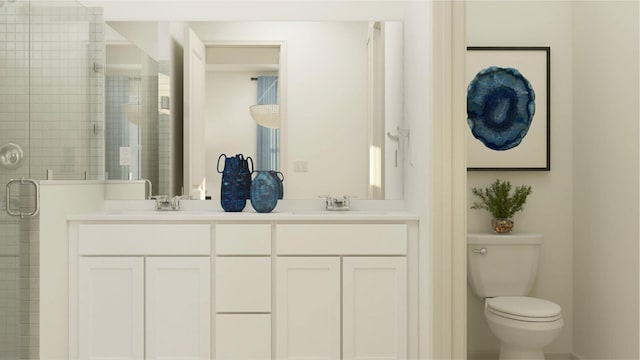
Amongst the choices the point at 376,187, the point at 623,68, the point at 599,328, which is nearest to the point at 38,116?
the point at 376,187

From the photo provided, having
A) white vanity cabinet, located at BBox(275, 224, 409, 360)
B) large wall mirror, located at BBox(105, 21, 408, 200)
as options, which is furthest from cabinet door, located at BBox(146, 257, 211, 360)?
large wall mirror, located at BBox(105, 21, 408, 200)

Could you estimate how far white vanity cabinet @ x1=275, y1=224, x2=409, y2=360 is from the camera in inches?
100

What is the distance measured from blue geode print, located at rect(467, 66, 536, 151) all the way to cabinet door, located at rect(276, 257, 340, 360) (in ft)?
3.41

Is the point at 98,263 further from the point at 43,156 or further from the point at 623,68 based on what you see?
the point at 623,68

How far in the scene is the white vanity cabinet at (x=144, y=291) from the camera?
2529mm

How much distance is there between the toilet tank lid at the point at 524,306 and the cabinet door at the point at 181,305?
137 cm

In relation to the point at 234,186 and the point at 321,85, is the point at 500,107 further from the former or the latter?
the point at 234,186

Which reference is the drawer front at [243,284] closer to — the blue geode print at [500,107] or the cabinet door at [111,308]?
the cabinet door at [111,308]

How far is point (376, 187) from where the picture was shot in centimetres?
299

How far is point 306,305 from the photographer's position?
2.56m

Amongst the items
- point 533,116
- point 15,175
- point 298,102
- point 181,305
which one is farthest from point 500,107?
point 15,175

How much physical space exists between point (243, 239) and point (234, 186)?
14.6 inches

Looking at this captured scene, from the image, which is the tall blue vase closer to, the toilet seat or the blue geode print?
the blue geode print

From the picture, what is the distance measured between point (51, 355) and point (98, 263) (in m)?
0.44
